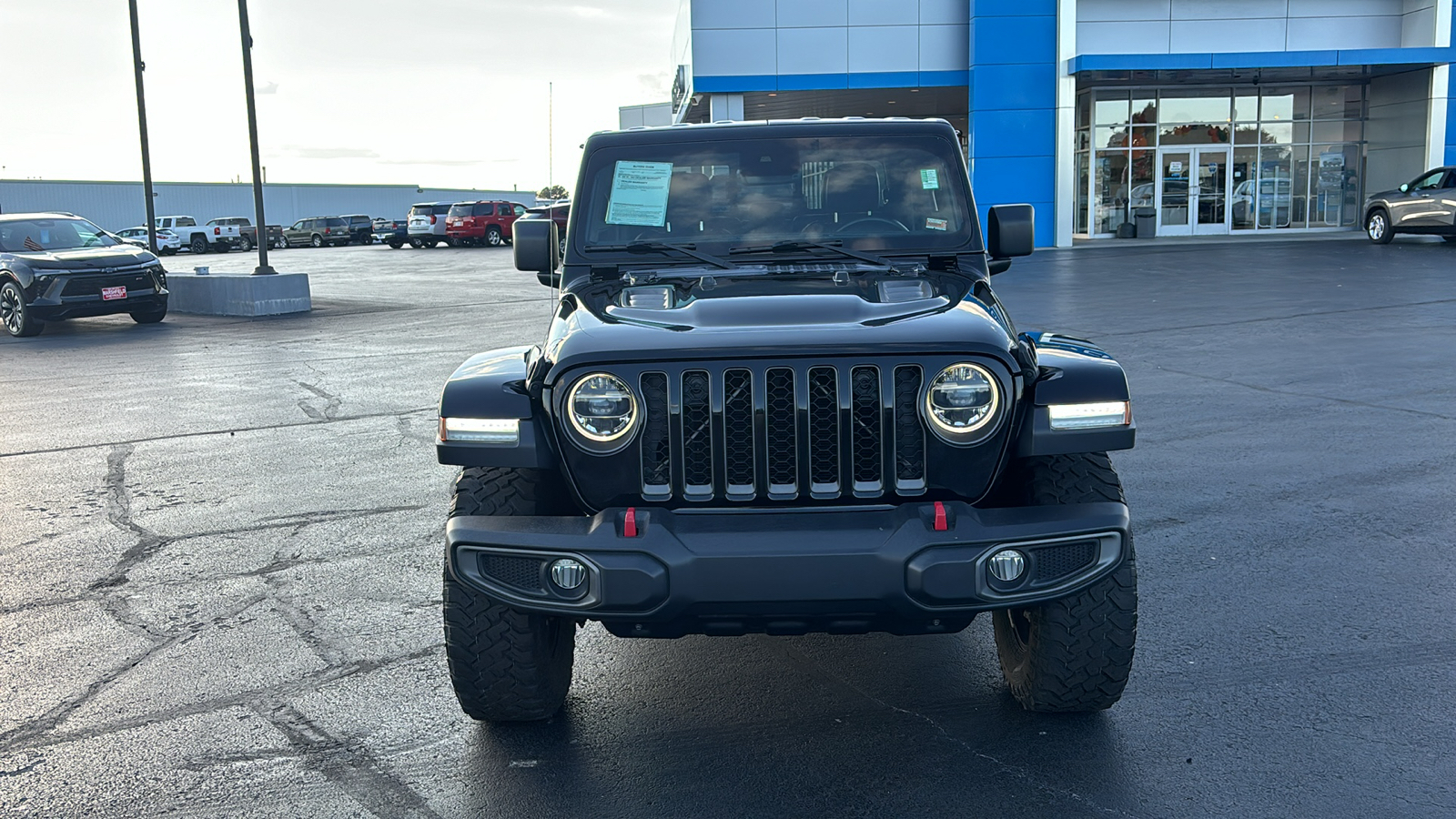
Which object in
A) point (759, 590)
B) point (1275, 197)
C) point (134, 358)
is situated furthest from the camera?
point (1275, 197)

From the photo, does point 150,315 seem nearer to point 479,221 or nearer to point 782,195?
point 782,195

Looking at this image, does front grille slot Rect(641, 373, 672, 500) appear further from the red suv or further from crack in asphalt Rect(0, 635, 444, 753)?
the red suv

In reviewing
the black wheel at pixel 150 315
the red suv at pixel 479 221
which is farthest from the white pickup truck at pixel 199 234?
the black wheel at pixel 150 315

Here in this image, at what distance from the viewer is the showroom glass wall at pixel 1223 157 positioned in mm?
34500

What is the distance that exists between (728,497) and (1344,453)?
17.9ft

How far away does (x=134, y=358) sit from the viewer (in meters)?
14.4

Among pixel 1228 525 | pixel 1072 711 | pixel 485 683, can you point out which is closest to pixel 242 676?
pixel 485 683

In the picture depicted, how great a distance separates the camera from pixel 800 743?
3.79 metres

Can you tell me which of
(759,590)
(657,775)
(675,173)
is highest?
(675,173)

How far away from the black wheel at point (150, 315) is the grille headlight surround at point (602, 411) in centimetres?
1703

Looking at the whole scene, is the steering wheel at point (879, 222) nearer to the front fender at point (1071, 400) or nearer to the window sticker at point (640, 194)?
the window sticker at point (640, 194)

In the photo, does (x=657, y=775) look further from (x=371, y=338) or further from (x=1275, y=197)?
(x=1275, y=197)

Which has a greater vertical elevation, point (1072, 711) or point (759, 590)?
point (759, 590)

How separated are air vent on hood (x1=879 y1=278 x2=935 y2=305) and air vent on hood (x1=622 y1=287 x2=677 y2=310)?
0.67 m
